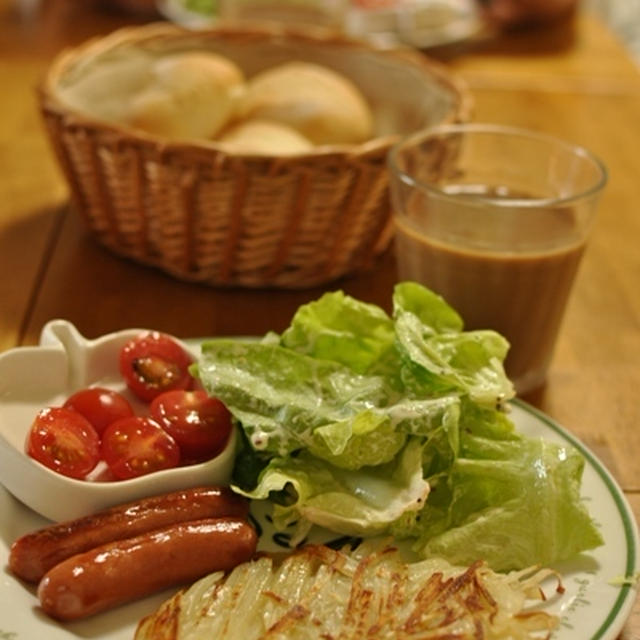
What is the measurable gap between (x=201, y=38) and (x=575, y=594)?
1.47 metres

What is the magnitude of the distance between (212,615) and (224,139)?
41.9 inches

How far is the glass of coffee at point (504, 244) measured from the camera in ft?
4.72

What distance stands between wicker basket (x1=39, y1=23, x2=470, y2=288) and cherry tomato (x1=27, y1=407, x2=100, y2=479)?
1.77 ft

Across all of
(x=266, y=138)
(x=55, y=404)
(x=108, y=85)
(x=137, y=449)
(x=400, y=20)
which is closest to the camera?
(x=137, y=449)

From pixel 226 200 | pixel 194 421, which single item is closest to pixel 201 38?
pixel 226 200

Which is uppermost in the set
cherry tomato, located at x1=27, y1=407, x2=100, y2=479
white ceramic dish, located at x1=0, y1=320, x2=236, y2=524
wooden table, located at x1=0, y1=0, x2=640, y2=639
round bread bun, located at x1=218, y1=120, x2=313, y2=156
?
round bread bun, located at x1=218, y1=120, x2=313, y2=156

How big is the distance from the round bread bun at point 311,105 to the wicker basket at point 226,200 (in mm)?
162

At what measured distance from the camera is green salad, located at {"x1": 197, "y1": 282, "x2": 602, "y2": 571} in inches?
43.5

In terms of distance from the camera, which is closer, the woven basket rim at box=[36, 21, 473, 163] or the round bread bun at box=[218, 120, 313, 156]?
the woven basket rim at box=[36, 21, 473, 163]

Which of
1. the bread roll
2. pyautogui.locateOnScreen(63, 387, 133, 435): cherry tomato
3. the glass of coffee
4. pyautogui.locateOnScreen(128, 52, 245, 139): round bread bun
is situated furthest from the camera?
the bread roll

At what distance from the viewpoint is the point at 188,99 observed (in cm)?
181

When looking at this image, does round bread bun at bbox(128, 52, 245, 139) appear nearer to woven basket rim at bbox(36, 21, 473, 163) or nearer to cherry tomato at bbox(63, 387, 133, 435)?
woven basket rim at bbox(36, 21, 473, 163)

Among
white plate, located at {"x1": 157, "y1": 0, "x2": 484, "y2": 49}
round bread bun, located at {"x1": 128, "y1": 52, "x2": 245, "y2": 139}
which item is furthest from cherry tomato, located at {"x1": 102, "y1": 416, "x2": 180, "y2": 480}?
white plate, located at {"x1": 157, "y1": 0, "x2": 484, "y2": 49}

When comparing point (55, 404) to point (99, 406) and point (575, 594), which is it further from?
point (575, 594)
